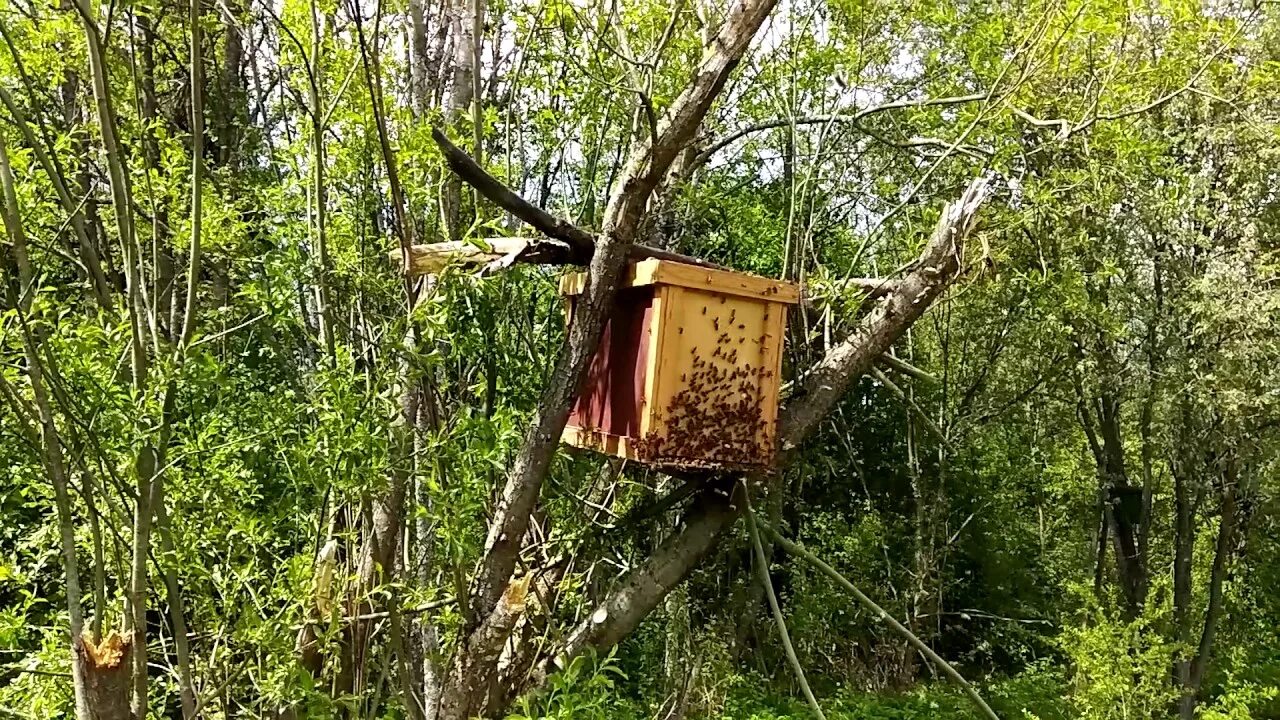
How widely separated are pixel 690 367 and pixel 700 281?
0.21m

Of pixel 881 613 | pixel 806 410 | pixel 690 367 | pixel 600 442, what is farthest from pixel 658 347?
pixel 881 613

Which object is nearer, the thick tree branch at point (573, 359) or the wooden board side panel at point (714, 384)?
the thick tree branch at point (573, 359)

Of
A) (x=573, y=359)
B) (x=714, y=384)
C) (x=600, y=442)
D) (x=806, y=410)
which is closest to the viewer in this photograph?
(x=573, y=359)

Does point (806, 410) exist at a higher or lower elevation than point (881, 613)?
higher

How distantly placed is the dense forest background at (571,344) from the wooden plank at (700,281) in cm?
14

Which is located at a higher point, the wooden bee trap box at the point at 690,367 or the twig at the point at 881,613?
the wooden bee trap box at the point at 690,367

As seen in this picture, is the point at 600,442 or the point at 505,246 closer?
the point at 505,246

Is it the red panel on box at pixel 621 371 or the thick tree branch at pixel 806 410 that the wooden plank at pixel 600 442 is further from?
the thick tree branch at pixel 806 410

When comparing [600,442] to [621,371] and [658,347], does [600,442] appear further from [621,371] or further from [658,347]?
[658,347]

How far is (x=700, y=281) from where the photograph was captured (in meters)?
2.08

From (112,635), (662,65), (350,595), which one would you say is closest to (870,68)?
(662,65)

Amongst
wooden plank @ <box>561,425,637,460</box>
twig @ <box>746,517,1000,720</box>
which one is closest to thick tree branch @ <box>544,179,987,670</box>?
twig @ <box>746,517,1000,720</box>

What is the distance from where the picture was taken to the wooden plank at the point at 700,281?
203 centimetres

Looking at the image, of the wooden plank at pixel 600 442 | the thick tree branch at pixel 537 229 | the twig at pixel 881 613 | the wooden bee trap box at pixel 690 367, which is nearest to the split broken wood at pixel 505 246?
the thick tree branch at pixel 537 229
